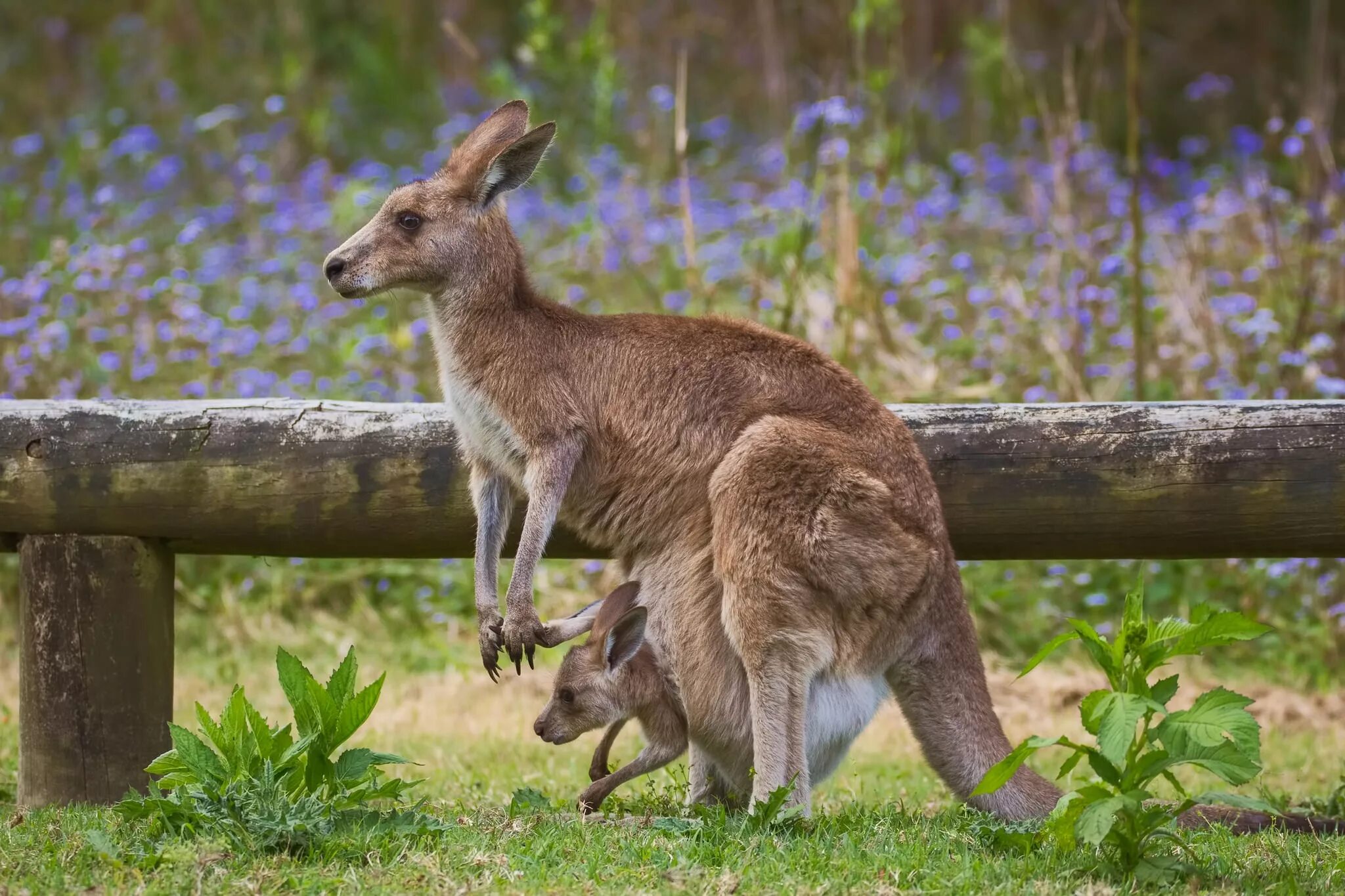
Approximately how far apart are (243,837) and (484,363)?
1.37m

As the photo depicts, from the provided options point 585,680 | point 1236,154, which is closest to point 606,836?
point 585,680

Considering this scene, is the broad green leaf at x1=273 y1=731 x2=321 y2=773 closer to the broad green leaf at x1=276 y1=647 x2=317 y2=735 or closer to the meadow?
the broad green leaf at x1=276 y1=647 x2=317 y2=735

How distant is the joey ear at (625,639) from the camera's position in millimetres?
4008

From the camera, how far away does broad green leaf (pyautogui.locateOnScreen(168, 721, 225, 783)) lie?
11.4 feet

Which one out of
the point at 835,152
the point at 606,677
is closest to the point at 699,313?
the point at 835,152

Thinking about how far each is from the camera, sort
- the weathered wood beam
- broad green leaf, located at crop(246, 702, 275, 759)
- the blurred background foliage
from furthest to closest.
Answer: the blurred background foliage
the weathered wood beam
broad green leaf, located at crop(246, 702, 275, 759)

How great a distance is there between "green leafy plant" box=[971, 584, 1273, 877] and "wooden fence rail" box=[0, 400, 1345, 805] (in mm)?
817

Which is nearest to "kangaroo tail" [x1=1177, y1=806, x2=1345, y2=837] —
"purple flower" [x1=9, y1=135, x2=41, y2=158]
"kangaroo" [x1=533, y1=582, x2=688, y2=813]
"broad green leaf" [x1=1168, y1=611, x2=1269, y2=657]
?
"broad green leaf" [x1=1168, y1=611, x2=1269, y2=657]

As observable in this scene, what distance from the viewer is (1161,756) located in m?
3.12

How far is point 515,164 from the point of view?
161 inches

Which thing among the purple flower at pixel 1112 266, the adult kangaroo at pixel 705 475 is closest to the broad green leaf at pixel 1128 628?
the adult kangaroo at pixel 705 475

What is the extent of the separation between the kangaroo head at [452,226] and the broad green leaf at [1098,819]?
2.07 m

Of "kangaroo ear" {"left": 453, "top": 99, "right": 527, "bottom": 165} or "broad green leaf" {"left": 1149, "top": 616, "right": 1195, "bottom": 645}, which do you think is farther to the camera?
"kangaroo ear" {"left": 453, "top": 99, "right": 527, "bottom": 165}

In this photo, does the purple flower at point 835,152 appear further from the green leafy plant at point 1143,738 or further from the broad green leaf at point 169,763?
the broad green leaf at point 169,763
